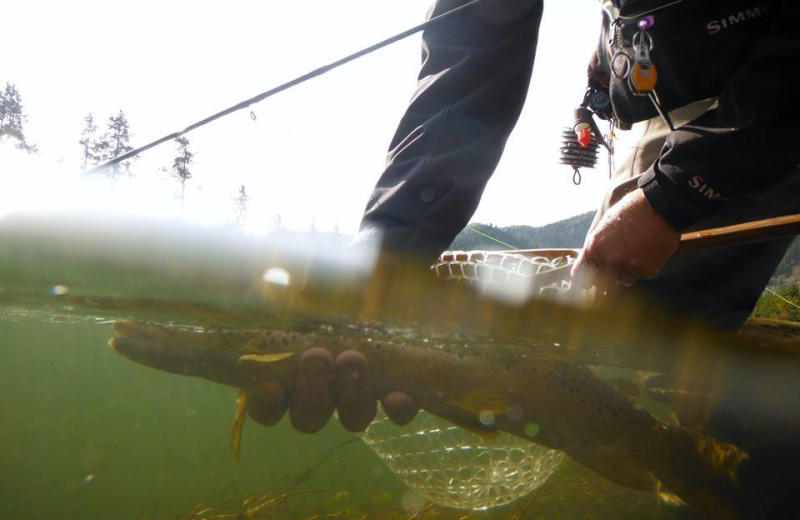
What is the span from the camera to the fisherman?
5.74 feet

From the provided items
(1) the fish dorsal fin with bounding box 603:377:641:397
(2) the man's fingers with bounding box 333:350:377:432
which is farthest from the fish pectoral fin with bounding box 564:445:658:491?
(2) the man's fingers with bounding box 333:350:377:432

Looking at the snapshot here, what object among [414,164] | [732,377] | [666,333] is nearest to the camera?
[414,164]

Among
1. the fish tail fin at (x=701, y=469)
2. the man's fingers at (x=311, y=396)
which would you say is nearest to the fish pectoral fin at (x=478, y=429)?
the man's fingers at (x=311, y=396)

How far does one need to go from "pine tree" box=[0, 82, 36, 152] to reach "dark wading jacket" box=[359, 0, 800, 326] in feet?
130

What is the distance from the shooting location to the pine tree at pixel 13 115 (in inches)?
1334

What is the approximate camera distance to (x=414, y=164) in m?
2.46

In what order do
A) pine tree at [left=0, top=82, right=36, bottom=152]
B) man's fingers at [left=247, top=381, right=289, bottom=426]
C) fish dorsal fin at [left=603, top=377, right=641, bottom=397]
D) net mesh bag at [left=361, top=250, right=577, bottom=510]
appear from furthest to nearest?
pine tree at [left=0, top=82, right=36, bottom=152], net mesh bag at [left=361, top=250, right=577, bottom=510], fish dorsal fin at [left=603, top=377, right=641, bottom=397], man's fingers at [left=247, top=381, right=289, bottom=426]

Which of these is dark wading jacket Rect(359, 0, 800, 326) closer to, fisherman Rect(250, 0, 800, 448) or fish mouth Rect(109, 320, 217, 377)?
fisherman Rect(250, 0, 800, 448)

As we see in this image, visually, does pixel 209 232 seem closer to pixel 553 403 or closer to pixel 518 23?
pixel 518 23

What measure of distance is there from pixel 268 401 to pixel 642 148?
2.43 metres

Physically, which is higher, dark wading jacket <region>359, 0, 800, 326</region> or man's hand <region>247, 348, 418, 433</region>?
dark wading jacket <region>359, 0, 800, 326</region>

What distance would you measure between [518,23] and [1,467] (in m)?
29.3

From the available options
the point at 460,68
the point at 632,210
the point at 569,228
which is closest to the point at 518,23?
the point at 460,68

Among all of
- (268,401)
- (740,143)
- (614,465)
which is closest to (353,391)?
(268,401)
